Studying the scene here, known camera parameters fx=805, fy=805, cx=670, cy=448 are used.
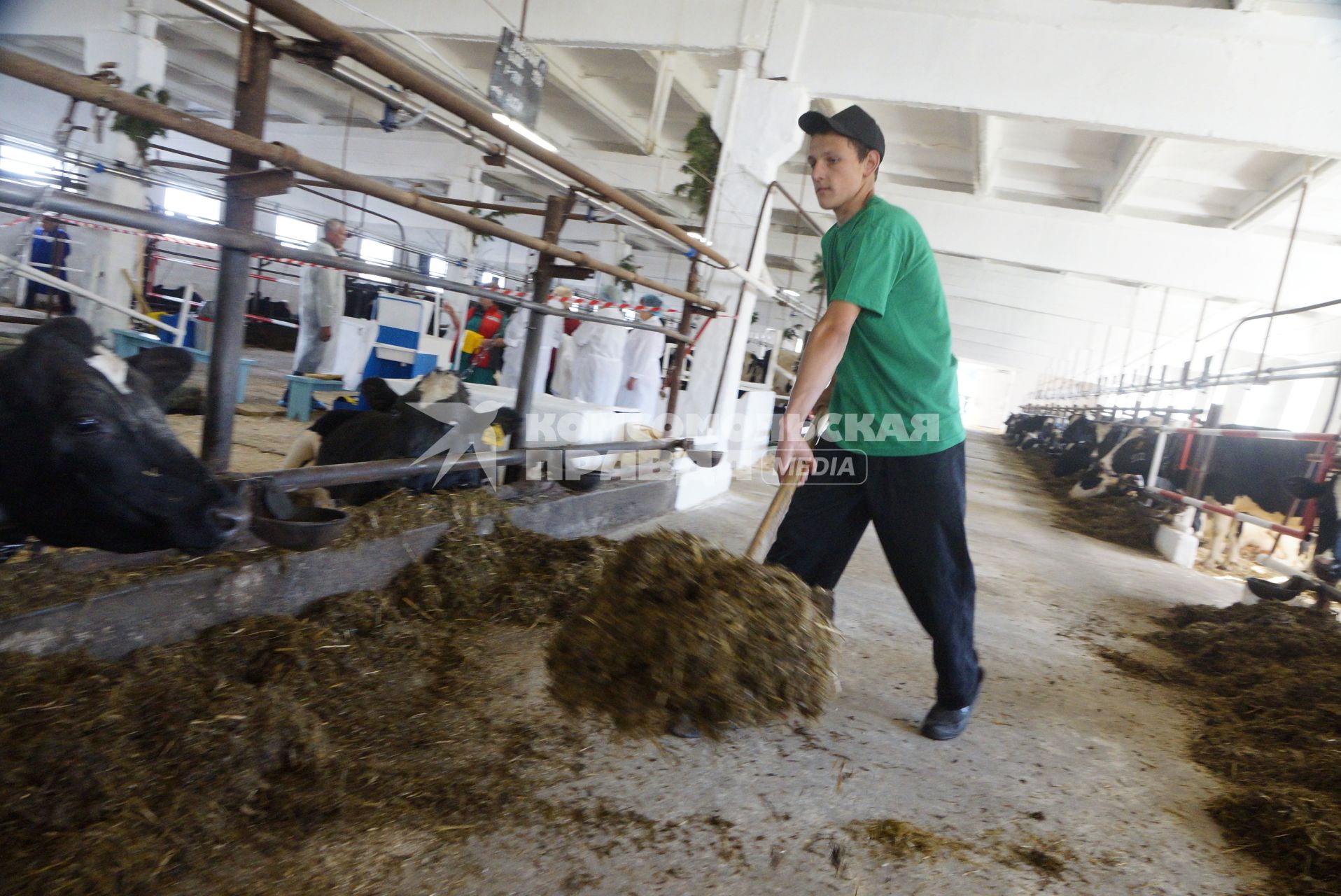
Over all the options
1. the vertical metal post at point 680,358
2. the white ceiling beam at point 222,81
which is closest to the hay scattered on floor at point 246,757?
the vertical metal post at point 680,358

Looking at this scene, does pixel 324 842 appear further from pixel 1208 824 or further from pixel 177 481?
pixel 1208 824

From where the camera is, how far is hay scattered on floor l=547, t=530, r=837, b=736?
170 cm

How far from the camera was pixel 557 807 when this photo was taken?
1.69m

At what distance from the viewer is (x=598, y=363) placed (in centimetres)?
749

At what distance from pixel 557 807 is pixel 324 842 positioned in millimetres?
451

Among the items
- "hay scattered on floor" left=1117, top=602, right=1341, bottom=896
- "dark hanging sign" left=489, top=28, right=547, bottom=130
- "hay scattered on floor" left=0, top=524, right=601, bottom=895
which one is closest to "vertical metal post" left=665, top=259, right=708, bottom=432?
"dark hanging sign" left=489, top=28, right=547, bottom=130

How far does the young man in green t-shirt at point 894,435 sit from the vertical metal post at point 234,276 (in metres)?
1.37

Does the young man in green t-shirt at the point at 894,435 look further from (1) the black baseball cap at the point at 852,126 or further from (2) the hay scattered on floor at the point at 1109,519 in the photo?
(2) the hay scattered on floor at the point at 1109,519

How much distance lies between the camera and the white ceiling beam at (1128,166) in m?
8.47

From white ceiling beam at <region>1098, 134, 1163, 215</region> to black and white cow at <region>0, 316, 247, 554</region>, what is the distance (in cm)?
867

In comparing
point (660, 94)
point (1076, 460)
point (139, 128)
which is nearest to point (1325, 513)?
point (660, 94)

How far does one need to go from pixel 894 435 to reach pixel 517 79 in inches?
192

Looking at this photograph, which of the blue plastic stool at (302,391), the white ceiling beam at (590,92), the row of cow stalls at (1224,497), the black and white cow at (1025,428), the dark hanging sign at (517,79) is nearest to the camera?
the row of cow stalls at (1224,497)

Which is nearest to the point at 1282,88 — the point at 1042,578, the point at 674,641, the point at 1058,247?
the point at 1042,578
